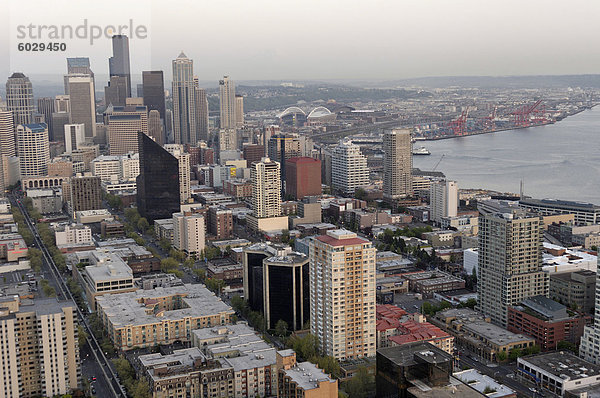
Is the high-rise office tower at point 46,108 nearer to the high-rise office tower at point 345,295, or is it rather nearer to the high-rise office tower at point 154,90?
the high-rise office tower at point 154,90

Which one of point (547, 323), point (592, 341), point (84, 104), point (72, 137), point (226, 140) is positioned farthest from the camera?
point (84, 104)

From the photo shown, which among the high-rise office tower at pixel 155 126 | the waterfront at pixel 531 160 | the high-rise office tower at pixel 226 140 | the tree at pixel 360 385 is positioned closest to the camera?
the tree at pixel 360 385

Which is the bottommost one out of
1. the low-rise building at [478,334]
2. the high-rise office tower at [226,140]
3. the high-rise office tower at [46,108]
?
the low-rise building at [478,334]

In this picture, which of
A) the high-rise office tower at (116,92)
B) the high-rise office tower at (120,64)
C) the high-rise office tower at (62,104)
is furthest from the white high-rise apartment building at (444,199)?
the high-rise office tower at (62,104)

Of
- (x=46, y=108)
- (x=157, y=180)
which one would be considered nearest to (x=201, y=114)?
(x=46, y=108)

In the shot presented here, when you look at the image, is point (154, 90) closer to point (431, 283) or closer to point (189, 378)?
point (431, 283)

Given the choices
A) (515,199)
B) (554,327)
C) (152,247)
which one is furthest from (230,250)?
(515,199)

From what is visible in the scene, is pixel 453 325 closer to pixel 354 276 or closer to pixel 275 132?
pixel 354 276
